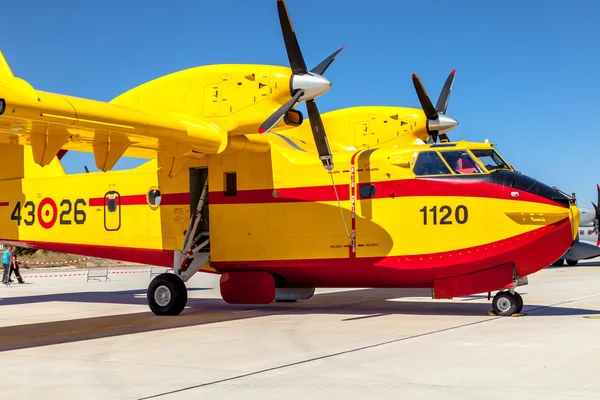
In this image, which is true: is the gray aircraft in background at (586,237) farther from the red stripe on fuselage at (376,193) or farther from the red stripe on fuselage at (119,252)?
the red stripe on fuselage at (119,252)

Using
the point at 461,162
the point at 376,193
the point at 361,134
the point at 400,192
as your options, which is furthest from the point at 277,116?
the point at 361,134

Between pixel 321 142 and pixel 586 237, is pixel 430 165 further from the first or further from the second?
pixel 586 237

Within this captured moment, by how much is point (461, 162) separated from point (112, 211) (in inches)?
347

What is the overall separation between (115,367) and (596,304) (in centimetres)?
1276

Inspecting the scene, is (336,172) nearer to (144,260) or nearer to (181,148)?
(181,148)

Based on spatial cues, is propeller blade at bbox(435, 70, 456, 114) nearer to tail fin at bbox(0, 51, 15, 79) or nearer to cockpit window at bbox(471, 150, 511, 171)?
cockpit window at bbox(471, 150, 511, 171)

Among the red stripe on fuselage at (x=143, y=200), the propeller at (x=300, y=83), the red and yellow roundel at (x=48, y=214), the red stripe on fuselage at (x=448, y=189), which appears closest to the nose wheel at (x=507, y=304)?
the red stripe on fuselage at (x=448, y=189)

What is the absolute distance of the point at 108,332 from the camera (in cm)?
1303

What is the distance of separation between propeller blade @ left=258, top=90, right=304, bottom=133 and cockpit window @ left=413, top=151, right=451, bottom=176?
3009mm

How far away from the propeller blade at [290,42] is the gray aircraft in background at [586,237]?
2703 cm

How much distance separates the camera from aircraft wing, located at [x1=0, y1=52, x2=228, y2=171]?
37.7 feet

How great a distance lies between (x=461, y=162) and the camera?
48.0 feet

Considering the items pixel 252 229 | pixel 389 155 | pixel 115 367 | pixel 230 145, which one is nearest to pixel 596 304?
Answer: pixel 389 155

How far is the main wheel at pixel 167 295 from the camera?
52.2 feet
